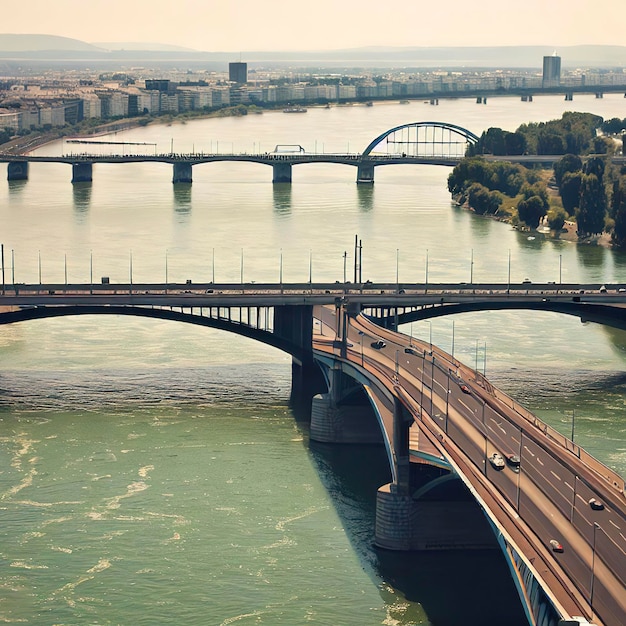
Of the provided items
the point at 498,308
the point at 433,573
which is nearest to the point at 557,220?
the point at 498,308

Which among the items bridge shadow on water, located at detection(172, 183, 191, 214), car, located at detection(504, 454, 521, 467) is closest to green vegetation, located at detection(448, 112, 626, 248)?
bridge shadow on water, located at detection(172, 183, 191, 214)

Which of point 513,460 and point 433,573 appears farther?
point 433,573

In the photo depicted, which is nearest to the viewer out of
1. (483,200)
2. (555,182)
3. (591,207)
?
(591,207)

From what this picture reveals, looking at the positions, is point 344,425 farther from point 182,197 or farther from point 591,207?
point 182,197

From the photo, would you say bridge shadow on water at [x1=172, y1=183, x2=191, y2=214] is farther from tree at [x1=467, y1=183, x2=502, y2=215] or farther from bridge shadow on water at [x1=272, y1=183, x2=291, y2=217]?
tree at [x1=467, y1=183, x2=502, y2=215]

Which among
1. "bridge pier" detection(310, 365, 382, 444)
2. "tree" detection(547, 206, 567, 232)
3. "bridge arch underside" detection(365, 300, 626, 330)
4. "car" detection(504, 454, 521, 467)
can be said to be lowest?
"bridge pier" detection(310, 365, 382, 444)

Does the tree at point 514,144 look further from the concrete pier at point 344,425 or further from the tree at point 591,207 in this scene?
the concrete pier at point 344,425

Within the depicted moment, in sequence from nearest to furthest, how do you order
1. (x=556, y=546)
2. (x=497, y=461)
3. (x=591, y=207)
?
1. (x=556, y=546)
2. (x=497, y=461)
3. (x=591, y=207)

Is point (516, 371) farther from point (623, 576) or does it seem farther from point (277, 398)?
point (623, 576)

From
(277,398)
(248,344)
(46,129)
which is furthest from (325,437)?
(46,129)
